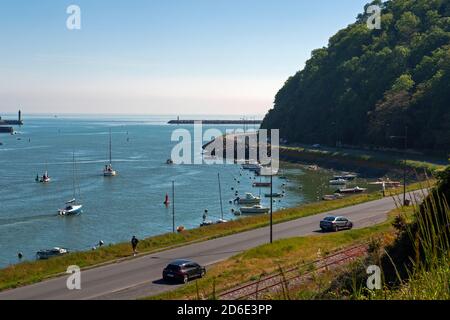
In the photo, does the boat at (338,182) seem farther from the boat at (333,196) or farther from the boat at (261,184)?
the boat at (261,184)

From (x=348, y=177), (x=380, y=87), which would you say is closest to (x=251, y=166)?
(x=348, y=177)

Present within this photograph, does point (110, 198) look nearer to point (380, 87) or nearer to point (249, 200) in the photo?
point (249, 200)

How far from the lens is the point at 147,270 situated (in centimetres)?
2506

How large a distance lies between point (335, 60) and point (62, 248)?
336 ft

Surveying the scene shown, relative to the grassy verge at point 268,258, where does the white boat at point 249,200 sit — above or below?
below

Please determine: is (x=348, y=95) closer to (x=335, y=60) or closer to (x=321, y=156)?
(x=321, y=156)

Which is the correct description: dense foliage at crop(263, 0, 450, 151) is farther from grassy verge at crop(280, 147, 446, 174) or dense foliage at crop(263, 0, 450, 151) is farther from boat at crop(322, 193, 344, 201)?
boat at crop(322, 193, 344, 201)

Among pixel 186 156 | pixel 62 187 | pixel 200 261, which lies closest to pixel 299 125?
pixel 186 156

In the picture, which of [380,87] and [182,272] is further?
[380,87]

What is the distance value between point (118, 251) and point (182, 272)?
8581mm

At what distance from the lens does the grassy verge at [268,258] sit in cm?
2105

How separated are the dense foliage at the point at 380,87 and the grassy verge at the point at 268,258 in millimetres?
53639

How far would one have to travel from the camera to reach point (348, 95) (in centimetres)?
10850

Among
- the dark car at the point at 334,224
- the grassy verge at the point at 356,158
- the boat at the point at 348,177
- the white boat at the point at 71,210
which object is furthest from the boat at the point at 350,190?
the dark car at the point at 334,224
